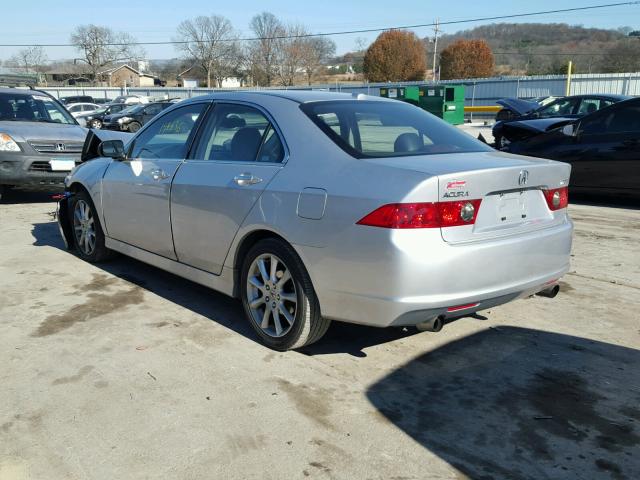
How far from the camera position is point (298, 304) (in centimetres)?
361

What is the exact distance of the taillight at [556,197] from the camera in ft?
12.2

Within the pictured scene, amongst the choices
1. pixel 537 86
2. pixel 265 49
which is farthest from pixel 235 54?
pixel 537 86

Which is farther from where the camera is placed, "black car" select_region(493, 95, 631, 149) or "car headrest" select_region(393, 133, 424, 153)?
"black car" select_region(493, 95, 631, 149)

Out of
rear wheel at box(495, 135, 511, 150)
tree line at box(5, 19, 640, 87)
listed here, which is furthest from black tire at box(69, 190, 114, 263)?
tree line at box(5, 19, 640, 87)

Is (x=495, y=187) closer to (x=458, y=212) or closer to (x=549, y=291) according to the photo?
(x=458, y=212)

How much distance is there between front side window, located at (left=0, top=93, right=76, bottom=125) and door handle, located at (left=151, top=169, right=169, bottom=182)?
620cm

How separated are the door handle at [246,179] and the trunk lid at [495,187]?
877 mm

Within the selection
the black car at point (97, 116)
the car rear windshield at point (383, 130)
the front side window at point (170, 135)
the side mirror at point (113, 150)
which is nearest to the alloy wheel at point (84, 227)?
the side mirror at point (113, 150)

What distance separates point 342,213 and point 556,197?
4.81ft

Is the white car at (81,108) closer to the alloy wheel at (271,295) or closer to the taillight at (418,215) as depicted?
the alloy wheel at (271,295)

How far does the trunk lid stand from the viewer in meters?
3.19

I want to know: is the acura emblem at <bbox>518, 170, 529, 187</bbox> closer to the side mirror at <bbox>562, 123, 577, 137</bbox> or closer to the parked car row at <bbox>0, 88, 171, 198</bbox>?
the side mirror at <bbox>562, 123, 577, 137</bbox>

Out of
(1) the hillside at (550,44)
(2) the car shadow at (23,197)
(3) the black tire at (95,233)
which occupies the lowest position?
(2) the car shadow at (23,197)

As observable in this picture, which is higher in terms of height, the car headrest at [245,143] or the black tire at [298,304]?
the car headrest at [245,143]
